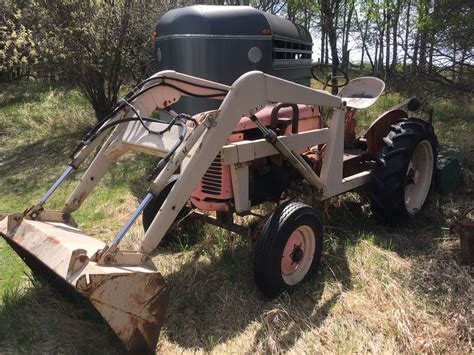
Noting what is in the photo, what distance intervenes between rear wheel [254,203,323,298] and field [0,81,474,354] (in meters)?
0.11

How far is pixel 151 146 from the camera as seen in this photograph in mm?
2887

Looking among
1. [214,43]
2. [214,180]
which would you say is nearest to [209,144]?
[214,180]

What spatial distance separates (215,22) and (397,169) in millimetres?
3200

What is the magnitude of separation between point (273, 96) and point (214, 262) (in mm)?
1390

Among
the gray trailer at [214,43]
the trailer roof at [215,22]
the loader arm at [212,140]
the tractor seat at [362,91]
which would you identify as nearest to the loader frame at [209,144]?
the loader arm at [212,140]

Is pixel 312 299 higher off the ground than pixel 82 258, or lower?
lower

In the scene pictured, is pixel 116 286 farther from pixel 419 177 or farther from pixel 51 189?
pixel 419 177

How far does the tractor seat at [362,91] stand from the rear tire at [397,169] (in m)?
0.45

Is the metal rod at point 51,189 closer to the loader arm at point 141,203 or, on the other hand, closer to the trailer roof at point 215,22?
the loader arm at point 141,203

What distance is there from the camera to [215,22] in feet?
18.8

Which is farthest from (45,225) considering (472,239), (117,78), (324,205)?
(117,78)

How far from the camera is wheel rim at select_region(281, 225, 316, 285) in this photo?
9.97 feet

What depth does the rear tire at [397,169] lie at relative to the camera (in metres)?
3.71

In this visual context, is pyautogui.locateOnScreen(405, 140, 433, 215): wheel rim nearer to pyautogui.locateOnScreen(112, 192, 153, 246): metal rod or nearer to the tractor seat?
the tractor seat
